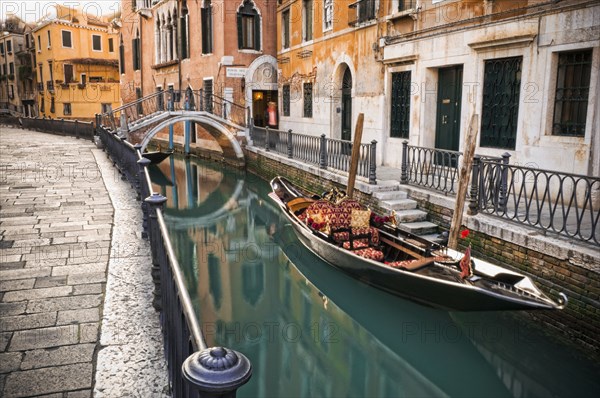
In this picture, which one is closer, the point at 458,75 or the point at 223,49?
the point at 458,75

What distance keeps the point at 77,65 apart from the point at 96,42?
2648 millimetres

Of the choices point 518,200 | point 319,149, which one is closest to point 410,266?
point 518,200

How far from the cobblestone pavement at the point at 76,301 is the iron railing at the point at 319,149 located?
452 cm

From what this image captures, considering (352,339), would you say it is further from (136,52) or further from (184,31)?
(136,52)

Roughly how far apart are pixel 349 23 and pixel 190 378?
1287cm

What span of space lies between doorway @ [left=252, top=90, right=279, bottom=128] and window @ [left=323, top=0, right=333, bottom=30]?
5.34 m

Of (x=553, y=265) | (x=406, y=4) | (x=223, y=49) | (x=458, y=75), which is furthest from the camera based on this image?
(x=223, y=49)

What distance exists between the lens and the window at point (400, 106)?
11.4 m

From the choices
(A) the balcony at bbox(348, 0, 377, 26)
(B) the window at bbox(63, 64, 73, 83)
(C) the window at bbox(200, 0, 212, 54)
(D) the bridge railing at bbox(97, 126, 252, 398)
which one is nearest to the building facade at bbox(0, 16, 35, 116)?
(B) the window at bbox(63, 64, 73, 83)

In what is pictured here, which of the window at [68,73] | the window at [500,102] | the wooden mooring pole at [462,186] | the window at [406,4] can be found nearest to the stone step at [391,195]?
the window at [500,102]

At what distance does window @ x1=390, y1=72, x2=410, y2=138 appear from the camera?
1145cm

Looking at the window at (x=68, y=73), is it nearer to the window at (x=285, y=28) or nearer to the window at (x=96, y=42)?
the window at (x=96, y=42)

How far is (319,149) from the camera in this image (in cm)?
1259

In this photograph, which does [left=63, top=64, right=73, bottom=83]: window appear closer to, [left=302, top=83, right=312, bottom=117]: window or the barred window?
the barred window
